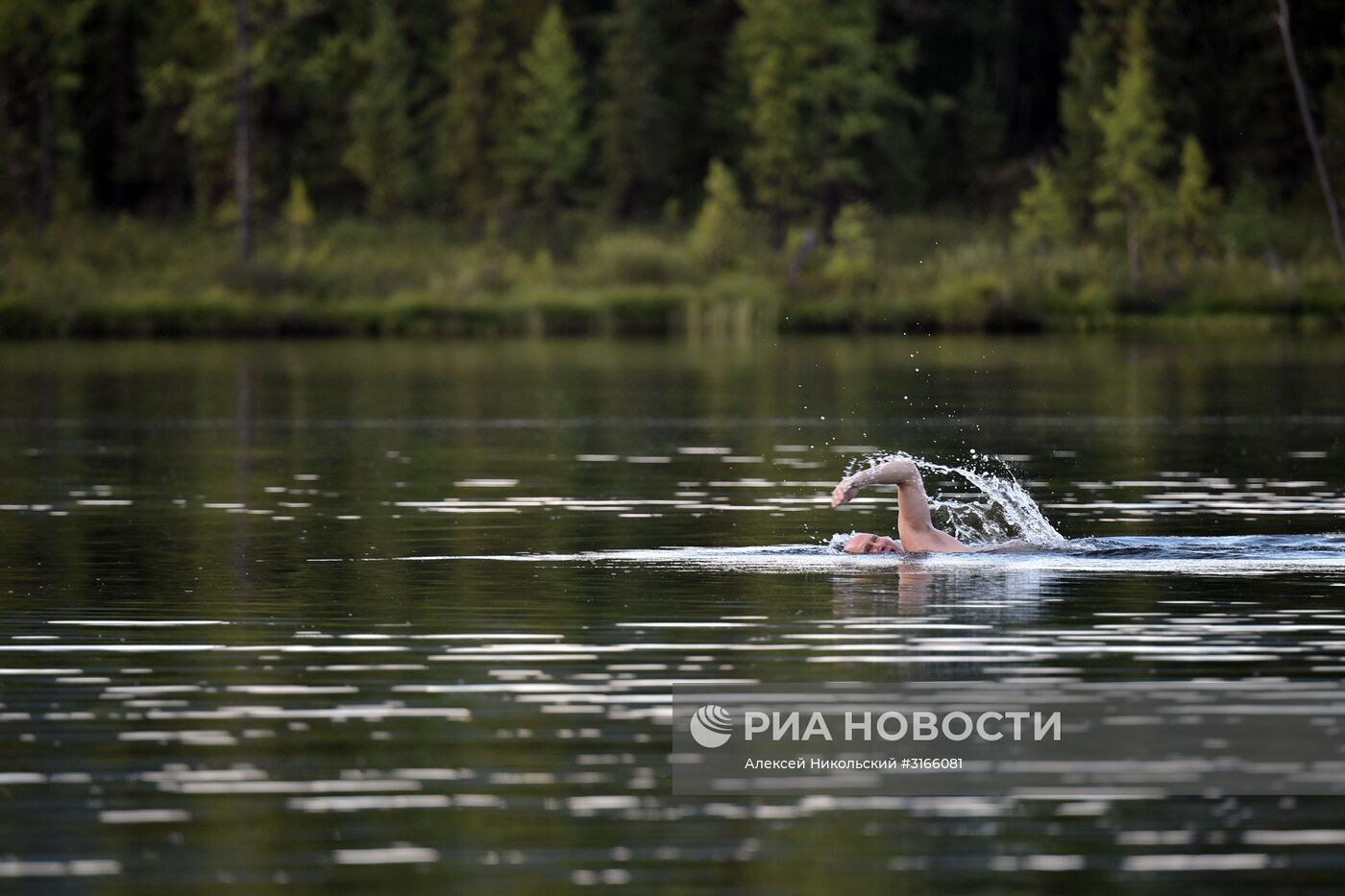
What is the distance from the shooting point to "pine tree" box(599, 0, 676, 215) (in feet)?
287

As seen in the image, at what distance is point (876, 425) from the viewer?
34.2 m

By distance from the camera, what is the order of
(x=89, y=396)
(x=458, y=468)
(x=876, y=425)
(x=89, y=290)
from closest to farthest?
(x=458, y=468) < (x=876, y=425) < (x=89, y=396) < (x=89, y=290)

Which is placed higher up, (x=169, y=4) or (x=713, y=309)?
(x=169, y=4)

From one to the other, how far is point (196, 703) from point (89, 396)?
28431mm

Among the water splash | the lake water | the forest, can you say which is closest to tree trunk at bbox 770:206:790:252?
the forest

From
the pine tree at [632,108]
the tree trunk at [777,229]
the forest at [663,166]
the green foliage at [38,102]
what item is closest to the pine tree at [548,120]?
the forest at [663,166]

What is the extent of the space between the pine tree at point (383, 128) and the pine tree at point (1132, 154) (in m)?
23.0

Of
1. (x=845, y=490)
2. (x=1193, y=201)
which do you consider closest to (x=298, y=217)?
(x=1193, y=201)

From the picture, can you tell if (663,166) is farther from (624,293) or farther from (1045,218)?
(624,293)

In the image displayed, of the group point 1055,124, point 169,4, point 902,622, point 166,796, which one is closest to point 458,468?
point 902,622

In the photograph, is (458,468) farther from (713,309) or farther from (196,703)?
(713,309)

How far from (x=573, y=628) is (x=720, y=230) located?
57870mm

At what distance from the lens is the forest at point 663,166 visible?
217ft

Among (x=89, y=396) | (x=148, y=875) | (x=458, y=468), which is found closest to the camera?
(x=148, y=875)
